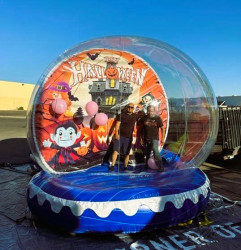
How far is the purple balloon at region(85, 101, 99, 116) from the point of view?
5.90 meters

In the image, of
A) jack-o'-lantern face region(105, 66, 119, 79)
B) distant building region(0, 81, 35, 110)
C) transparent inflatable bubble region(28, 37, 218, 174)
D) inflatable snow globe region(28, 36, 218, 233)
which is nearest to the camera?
inflatable snow globe region(28, 36, 218, 233)

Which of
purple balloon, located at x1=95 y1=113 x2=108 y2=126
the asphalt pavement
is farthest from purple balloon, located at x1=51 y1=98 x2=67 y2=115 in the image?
the asphalt pavement

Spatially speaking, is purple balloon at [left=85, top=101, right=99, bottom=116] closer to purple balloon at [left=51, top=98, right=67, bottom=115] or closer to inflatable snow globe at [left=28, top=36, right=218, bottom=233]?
inflatable snow globe at [left=28, top=36, right=218, bottom=233]

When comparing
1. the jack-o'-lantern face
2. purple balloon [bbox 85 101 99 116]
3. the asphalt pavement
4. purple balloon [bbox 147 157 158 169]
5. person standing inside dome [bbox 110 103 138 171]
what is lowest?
the asphalt pavement

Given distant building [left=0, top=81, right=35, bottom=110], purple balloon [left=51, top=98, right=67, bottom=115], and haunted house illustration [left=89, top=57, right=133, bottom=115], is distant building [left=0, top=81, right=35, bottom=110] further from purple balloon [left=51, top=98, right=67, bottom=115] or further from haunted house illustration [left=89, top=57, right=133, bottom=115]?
purple balloon [left=51, top=98, right=67, bottom=115]

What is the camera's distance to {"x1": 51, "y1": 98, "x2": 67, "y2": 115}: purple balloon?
555 centimetres

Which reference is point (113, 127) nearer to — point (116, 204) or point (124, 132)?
point (124, 132)

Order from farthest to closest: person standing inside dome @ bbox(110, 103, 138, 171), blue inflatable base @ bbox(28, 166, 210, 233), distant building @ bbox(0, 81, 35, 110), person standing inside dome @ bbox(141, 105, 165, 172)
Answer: distant building @ bbox(0, 81, 35, 110) < person standing inside dome @ bbox(110, 103, 138, 171) < person standing inside dome @ bbox(141, 105, 165, 172) < blue inflatable base @ bbox(28, 166, 210, 233)

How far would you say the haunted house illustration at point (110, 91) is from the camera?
6.00 meters

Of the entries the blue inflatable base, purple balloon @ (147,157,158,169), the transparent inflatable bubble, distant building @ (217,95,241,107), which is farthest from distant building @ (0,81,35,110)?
the blue inflatable base

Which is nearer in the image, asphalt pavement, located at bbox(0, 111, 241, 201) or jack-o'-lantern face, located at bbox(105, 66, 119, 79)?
asphalt pavement, located at bbox(0, 111, 241, 201)

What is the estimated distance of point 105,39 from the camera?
215 inches

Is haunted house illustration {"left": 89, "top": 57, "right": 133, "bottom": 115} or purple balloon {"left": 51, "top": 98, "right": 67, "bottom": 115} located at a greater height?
haunted house illustration {"left": 89, "top": 57, "right": 133, "bottom": 115}

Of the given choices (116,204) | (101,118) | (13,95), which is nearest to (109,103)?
(101,118)
